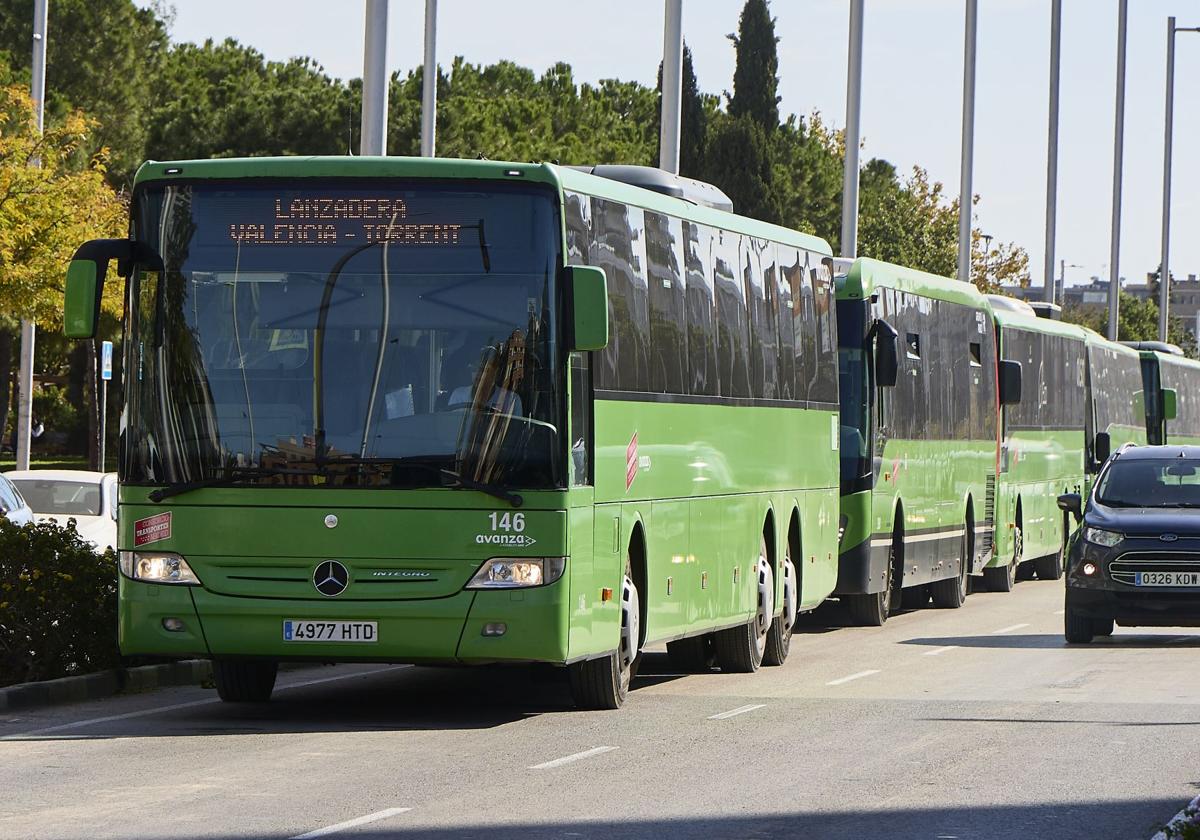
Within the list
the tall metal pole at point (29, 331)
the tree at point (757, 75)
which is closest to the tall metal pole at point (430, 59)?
the tall metal pole at point (29, 331)

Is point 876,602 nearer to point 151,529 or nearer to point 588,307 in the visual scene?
point 588,307

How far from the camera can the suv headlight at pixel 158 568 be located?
46.1 ft

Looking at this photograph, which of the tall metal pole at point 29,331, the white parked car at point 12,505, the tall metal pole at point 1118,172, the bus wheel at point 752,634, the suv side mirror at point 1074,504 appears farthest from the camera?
the tall metal pole at point 1118,172

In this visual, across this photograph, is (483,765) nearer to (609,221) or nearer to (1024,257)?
(609,221)

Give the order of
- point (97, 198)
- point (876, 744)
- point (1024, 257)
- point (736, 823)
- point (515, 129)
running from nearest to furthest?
point (736, 823) < point (876, 744) < point (97, 198) < point (515, 129) < point (1024, 257)

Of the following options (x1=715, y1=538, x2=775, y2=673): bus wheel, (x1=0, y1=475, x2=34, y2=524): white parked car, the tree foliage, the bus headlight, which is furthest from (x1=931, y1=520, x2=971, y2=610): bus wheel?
the bus headlight

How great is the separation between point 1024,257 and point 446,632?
276ft

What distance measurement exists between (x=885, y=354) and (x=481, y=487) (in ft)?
37.1

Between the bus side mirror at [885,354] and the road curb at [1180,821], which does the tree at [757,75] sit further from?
the road curb at [1180,821]

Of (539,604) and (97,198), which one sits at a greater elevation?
(97,198)

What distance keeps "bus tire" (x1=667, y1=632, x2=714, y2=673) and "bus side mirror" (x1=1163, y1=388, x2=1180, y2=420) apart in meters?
32.6

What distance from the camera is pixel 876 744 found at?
13.6 metres

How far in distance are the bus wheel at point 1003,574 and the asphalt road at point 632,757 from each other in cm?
1380

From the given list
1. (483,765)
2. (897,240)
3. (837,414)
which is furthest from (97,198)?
(897,240)
